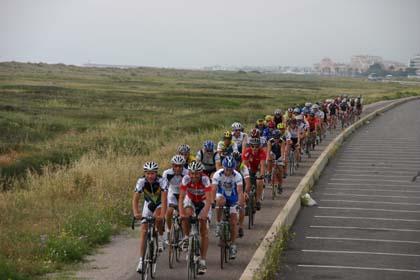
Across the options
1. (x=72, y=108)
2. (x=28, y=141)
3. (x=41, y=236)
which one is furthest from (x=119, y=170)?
(x=72, y=108)

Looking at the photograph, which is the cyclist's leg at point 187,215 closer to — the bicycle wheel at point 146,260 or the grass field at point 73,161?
the bicycle wheel at point 146,260

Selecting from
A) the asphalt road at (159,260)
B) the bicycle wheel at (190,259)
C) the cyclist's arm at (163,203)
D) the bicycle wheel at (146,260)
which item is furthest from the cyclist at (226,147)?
the bicycle wheel at (146,260)

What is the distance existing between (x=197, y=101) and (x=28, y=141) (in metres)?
38.2

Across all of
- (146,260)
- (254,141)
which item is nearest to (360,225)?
(254,141)

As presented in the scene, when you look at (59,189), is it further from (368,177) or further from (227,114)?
(227,114)

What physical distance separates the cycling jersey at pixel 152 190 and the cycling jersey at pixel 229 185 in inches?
60.0

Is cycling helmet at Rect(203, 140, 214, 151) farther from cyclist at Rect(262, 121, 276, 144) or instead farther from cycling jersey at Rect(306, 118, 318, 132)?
cycling jersey at Rect(306, 118, 318, 132)

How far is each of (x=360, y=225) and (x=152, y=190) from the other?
6.63 metres

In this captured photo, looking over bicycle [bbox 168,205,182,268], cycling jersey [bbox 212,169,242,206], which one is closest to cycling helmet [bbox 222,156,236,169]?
cycling jersey [bbox 212,169,242,206]

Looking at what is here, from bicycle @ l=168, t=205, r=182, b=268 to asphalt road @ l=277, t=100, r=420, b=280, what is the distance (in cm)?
177

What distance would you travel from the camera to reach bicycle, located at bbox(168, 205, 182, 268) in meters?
12.1

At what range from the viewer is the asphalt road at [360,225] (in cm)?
1219

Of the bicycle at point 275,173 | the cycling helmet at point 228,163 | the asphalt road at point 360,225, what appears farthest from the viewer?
the bicycle at point 275,173

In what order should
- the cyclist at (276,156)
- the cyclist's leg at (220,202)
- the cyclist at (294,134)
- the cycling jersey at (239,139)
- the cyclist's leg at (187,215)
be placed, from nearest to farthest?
1. the cyclist's leg at (187,215)
2. the cyclist's leg at (220,202)
3. the cycling jersey at (239,139)
4. the cyclist at (276,156)
5. the cyclist at (294,134)
